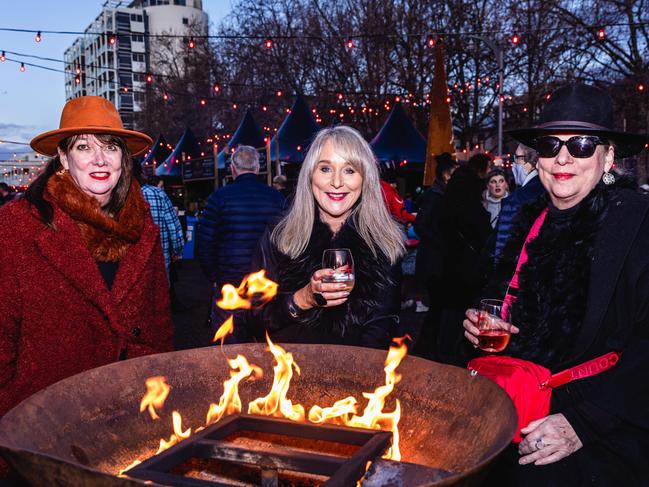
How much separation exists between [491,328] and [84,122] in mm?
1915

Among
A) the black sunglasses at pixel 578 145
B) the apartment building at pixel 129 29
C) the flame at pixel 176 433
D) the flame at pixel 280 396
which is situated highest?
the apartment building at pixel 129 29

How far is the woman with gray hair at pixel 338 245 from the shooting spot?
9.11ft

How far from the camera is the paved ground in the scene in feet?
23.9

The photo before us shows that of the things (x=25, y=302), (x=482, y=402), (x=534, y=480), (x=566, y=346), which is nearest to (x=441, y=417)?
(x=482, y=402)

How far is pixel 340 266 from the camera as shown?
2.27 metres

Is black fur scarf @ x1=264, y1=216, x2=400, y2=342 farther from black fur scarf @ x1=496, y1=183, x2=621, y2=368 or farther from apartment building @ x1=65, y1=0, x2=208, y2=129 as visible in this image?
apartment building @ x1=65, y1=0, x2=208, y2=129

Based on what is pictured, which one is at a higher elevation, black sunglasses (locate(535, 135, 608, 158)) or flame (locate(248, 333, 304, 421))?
black sunglasses (locate(535, 135, 608, 158))

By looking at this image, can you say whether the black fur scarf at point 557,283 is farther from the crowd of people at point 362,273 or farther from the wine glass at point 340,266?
the wine glass at point 340,266

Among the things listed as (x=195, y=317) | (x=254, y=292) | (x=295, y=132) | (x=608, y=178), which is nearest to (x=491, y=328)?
(x=608, y=178)

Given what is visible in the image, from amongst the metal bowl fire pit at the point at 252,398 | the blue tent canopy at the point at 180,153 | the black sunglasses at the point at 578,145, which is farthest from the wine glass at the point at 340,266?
the blue tent canopy at the point at 180,153

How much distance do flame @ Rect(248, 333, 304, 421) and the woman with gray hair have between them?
31cm

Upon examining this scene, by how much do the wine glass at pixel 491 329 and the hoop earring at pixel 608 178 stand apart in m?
0.66

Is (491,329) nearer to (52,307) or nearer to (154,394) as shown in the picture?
(154,394)

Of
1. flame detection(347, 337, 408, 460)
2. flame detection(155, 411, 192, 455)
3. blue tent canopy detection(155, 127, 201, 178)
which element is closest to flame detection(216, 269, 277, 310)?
flame detection(155, 411, 192, 455)
